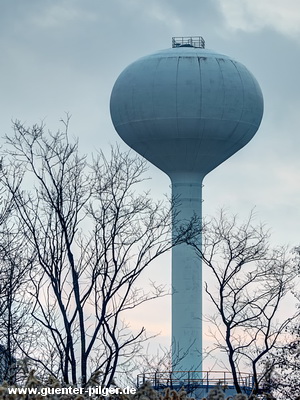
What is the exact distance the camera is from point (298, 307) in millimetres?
23469

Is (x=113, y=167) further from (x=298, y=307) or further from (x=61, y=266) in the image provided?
(x=298, y=307)

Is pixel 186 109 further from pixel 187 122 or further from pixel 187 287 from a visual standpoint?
pixel 187 287

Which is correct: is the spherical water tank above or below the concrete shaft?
above

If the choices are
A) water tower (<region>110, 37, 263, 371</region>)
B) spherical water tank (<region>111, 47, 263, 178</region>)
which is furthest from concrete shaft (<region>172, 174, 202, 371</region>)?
spherical water tank (<region>111, 47, 263, 178</region>)

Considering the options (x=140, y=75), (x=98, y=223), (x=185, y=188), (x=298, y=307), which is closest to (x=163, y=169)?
(x=185, y=188)

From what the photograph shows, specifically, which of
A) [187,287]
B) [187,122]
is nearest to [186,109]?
[187,122]

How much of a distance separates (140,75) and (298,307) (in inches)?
1143

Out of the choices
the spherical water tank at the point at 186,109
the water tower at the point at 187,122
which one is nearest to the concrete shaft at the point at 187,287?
the water tower at the point at 187,122

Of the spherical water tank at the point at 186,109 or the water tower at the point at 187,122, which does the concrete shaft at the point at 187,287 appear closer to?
the water tower at the point at 187,122

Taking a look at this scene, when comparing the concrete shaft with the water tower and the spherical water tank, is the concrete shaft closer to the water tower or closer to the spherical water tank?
the water tower

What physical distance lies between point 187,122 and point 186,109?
2.29 feet

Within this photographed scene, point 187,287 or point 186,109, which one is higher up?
point 186,109

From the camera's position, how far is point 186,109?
163ft

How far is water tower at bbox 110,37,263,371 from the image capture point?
4969 centimetres
